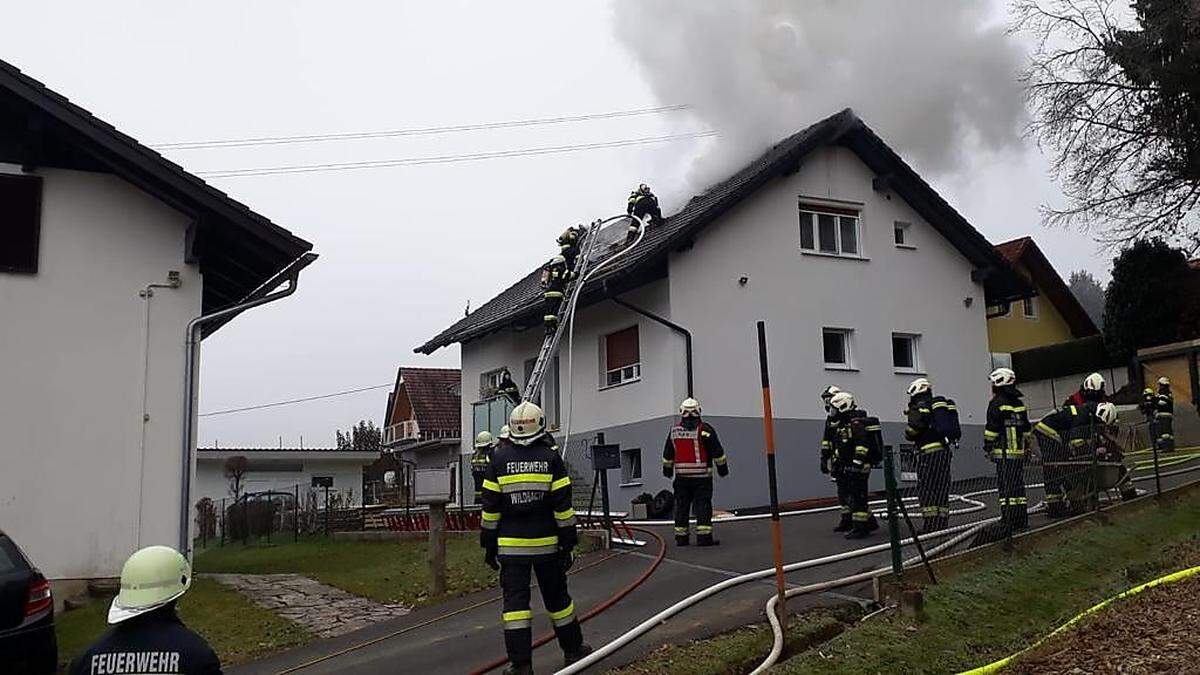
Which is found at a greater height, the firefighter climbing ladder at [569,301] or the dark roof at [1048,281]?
the dark roof at [1048,281]

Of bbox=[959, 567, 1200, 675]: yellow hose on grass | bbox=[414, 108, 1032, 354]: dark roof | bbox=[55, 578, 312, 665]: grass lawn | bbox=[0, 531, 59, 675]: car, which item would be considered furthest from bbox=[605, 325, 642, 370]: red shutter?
bbox=[0, 531, 59, 675]: car

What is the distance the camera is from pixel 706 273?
18641 millimetres

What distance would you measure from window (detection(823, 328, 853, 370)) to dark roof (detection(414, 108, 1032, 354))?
310cm

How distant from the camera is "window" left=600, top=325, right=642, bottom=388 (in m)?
19.6

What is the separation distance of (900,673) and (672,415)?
37.4 feet

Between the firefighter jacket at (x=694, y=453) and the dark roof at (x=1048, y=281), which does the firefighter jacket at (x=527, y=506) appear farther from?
the dark roof at (x=1048, y=281)

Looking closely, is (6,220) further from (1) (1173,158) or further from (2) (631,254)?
(1) (1173,158)

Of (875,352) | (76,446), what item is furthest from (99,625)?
(875,352)

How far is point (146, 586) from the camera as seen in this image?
11.7 ft

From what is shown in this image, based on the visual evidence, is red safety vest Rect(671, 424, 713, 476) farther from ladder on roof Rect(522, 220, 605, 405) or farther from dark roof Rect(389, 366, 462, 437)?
dark roof Rect(389, 366, 462, 437)

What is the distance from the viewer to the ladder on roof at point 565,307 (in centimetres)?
1644

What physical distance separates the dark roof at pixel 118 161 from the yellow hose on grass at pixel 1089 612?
898 cm

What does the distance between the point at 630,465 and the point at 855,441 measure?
816 cm

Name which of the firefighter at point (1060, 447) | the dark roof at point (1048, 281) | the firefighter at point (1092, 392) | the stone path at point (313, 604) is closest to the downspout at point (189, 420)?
the stone path at point (313, 604)
